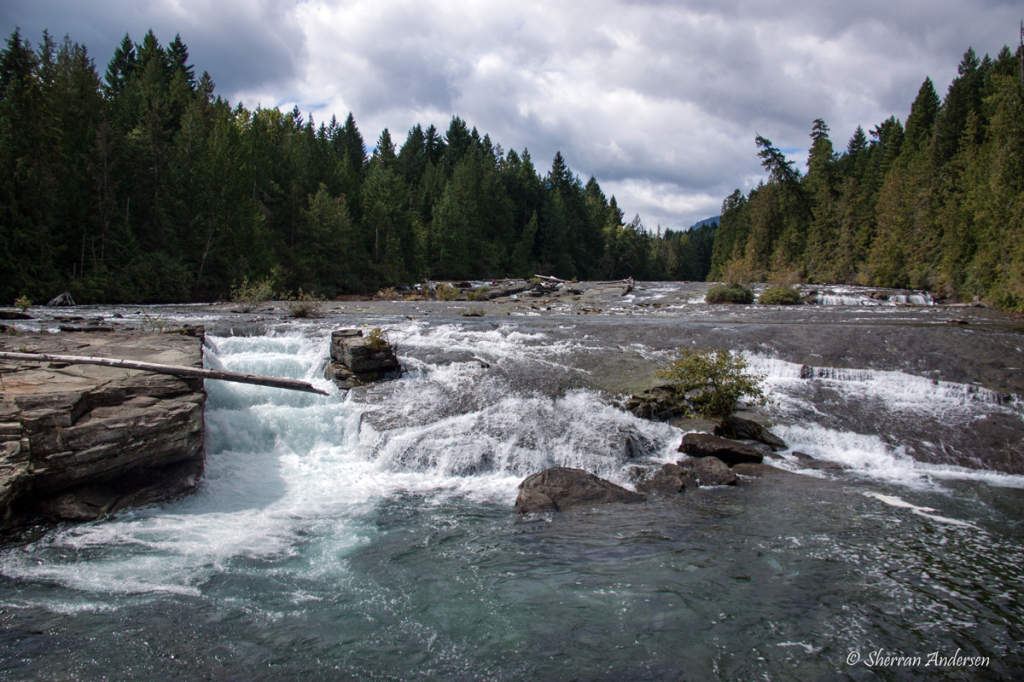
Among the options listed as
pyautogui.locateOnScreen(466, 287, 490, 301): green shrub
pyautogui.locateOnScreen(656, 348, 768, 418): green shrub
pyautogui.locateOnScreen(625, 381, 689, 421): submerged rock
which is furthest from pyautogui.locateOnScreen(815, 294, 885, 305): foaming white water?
pyautogui.locateOnScreen(625, 381, 689, 421): submerged rock

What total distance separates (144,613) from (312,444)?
5968 millimetres

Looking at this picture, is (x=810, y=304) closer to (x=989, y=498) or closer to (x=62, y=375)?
(x=989, y=498)

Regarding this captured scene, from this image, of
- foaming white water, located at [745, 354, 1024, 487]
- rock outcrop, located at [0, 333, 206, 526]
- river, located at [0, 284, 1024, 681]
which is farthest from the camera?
foaming white water, located at [745, 354, 1024, 487]

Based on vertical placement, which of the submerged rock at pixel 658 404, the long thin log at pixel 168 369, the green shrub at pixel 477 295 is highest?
the green shrub at pixel 477 295

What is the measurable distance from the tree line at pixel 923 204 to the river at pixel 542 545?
20.1 m

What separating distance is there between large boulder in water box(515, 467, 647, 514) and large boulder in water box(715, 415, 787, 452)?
363 centimetres

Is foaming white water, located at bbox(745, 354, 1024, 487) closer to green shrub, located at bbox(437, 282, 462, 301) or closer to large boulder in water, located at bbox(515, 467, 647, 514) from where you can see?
large boulder in water, located at bbox(515, 467, 647, 514)

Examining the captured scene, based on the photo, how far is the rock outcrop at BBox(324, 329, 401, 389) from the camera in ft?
44.3

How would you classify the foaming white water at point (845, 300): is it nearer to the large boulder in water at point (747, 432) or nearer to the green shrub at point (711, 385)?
the green shrub at point (711, 385)

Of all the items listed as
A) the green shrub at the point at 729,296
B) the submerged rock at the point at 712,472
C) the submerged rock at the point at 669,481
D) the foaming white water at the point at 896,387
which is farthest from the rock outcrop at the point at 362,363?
the green shrub at the point at 729,296

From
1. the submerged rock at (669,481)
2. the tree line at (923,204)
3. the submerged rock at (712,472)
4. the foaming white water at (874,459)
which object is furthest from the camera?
the tree line at (923,204)

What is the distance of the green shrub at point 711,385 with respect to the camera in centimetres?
1188

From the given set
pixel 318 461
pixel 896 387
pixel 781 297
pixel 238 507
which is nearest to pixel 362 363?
pixel 318 461

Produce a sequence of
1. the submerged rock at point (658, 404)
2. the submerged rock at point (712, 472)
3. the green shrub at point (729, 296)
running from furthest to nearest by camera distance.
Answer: the green shrub at point (729, 296)
the submerged rock at point (658, 404)
the submerged rock at point (712, 472)
